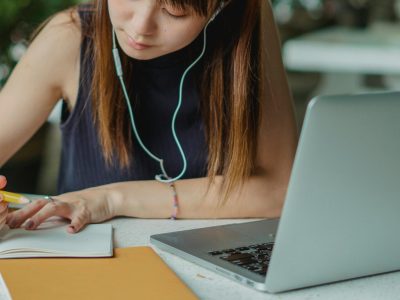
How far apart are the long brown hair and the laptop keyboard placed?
10.7 inches

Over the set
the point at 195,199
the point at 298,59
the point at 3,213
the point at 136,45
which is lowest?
the point at 298,59

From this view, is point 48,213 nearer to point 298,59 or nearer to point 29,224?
point 29,224

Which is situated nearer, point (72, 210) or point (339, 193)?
point (339, 193)

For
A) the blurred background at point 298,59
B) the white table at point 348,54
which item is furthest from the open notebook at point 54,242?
the white table at point 348,54

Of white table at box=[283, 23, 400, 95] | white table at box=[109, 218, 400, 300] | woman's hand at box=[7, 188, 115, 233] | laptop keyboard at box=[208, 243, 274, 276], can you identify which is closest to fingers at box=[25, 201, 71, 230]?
woman's hand at box=[7, 188, 115, 233]

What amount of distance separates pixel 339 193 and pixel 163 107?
714 mm

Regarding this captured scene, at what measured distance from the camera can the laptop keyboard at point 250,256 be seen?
100cm

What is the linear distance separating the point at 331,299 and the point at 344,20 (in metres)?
4.73

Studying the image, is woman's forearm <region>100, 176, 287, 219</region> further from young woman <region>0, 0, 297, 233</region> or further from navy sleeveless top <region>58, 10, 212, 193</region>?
navy sleeveless top <region>58, 10, 212, 193</region>

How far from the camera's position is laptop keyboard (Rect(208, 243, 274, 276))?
100cm

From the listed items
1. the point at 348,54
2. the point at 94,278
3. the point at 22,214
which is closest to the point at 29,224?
the point at 22,214

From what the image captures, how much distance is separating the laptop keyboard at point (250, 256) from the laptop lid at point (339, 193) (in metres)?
0.08

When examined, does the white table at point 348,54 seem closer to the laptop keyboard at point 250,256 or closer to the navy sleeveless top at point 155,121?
the navy sleeveless top at point 155,121

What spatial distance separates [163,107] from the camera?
1531mm
